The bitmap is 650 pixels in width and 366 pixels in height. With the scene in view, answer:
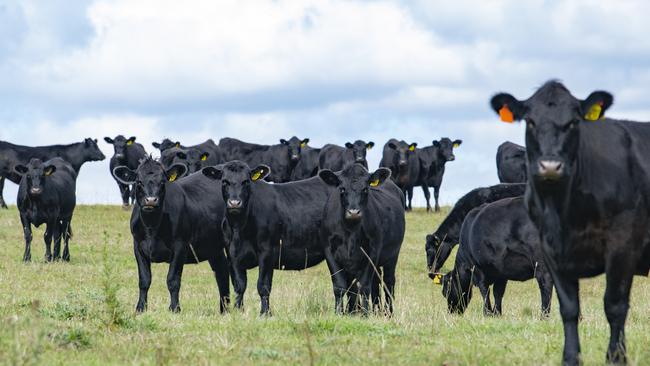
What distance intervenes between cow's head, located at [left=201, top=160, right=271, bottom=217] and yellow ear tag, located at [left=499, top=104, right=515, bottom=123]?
5700 mm

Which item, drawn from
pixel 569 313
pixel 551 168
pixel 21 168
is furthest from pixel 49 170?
pixel 551 168

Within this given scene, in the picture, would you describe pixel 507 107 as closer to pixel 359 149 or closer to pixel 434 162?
pixel 359 149

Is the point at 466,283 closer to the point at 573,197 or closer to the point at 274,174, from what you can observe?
the point at 573,197

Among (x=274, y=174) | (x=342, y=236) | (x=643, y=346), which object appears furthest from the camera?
(x=274, y=174)

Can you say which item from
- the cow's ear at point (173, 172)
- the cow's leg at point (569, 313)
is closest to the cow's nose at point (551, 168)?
the cow's leg at point (569, 313)

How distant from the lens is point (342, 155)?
1481 inches

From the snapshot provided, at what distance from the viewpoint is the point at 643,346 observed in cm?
737

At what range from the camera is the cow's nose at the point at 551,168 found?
19.9 feet

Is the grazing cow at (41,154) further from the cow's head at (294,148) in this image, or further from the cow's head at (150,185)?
the cow's head at (150,185)

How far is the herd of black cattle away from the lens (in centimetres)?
644

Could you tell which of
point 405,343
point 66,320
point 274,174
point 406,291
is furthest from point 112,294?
point 274,174

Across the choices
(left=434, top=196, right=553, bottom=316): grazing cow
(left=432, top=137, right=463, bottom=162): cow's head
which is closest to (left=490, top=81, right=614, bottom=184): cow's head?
(left=434, top=196, right=553, bottom=316): grazing cow

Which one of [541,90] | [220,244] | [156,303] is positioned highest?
[541,90]

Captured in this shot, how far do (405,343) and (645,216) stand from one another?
2265 mm
